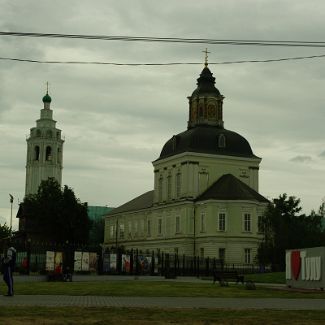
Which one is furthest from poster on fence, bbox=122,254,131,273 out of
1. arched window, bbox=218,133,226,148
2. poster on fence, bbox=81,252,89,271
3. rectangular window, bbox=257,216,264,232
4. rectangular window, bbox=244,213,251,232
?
arched window, bbox=218,133,226,148

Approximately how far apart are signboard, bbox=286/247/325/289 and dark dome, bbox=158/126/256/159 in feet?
197

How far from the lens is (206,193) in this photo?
100 meters

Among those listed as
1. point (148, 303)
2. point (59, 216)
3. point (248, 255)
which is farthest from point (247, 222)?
point (148, 303)

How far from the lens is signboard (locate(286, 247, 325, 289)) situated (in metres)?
35.8

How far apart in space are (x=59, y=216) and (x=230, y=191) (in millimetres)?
27247

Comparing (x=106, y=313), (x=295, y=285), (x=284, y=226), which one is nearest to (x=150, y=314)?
(x=106, y=313)

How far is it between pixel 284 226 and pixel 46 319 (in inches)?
2653

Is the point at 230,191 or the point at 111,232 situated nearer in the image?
the point at 230,191

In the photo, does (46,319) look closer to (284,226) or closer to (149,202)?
(284,226)

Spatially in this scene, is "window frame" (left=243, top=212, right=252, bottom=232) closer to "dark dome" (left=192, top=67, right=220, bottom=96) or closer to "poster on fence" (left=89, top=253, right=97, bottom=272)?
"dark dome" (left=192, top=67, right=220, bottom=96)

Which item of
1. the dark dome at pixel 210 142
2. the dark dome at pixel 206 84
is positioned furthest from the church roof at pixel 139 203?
the dark dome at pixel 206 84

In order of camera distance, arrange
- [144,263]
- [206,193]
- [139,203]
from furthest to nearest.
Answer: [139,203] < [206,193] < [144,263]

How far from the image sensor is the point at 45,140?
143 metres

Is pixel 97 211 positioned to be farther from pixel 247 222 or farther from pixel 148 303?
pixel 148 303
